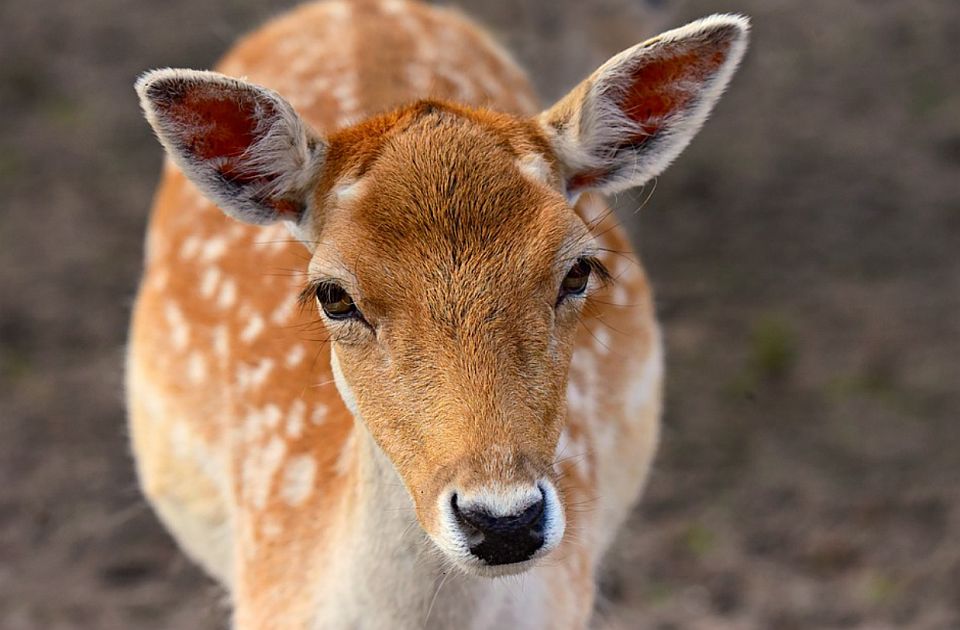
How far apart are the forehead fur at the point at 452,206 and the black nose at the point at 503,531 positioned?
0.41 metres

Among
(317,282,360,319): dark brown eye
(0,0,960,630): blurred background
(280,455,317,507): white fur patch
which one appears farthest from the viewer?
(0,0,960,630): blurred background

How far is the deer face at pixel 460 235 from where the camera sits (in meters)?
2.46

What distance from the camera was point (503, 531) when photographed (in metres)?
2.38

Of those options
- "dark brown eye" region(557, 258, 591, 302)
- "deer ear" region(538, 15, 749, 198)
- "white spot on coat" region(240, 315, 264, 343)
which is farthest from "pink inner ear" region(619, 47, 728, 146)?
"white spot on coat" region(240, 315, 264, 343)

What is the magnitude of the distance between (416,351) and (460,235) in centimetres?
23

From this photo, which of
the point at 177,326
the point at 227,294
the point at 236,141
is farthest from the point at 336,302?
the point at 177,326

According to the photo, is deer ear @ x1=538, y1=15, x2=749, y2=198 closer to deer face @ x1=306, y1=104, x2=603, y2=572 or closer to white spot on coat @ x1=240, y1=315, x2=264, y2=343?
deer face @ x1=306, y1=104, x2=603, y2=572

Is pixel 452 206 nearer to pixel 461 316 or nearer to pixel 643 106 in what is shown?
pixel 461 316

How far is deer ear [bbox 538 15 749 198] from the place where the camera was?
2.81 metres

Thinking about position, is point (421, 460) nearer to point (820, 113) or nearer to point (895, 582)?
point (895, 582)

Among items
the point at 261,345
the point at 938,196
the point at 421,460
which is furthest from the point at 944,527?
the point at 421,460

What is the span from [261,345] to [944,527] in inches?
107

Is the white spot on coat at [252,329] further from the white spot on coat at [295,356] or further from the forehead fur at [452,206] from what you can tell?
the forehead fur at [452,206]

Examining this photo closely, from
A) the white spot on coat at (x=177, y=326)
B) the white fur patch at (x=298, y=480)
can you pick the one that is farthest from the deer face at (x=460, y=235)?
the white spot on coat at (x=177, y=326)
